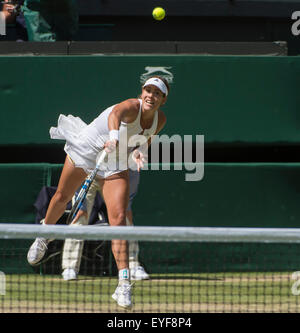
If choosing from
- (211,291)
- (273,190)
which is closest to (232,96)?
(273,190)

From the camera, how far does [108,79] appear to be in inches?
274

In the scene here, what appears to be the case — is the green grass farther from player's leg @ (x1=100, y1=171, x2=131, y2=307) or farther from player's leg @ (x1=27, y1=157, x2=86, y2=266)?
player's leg @ (x1=27, y1=157, x2=86, y2=266)

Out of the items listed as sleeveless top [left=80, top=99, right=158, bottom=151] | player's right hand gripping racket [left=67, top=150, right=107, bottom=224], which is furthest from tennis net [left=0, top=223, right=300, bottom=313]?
sleeveless top [left=80, top=99, right=158, bottom=151]

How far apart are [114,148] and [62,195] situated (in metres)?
0.75

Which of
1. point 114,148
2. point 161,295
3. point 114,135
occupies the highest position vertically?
point 114,135

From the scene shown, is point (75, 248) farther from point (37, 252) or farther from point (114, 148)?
point (114, 148)

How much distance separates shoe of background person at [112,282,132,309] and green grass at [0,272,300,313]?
45 mm

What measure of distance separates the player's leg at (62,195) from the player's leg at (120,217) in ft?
0.65

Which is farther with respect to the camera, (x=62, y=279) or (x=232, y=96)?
(x=232, y=96)

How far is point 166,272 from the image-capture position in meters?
6.76

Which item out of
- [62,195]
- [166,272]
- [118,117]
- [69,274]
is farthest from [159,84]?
[166,272]

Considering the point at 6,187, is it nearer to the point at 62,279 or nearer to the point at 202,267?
the point at 62,279

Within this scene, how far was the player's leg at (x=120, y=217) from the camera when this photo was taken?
5031 millimetres

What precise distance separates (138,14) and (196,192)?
3425 mm
